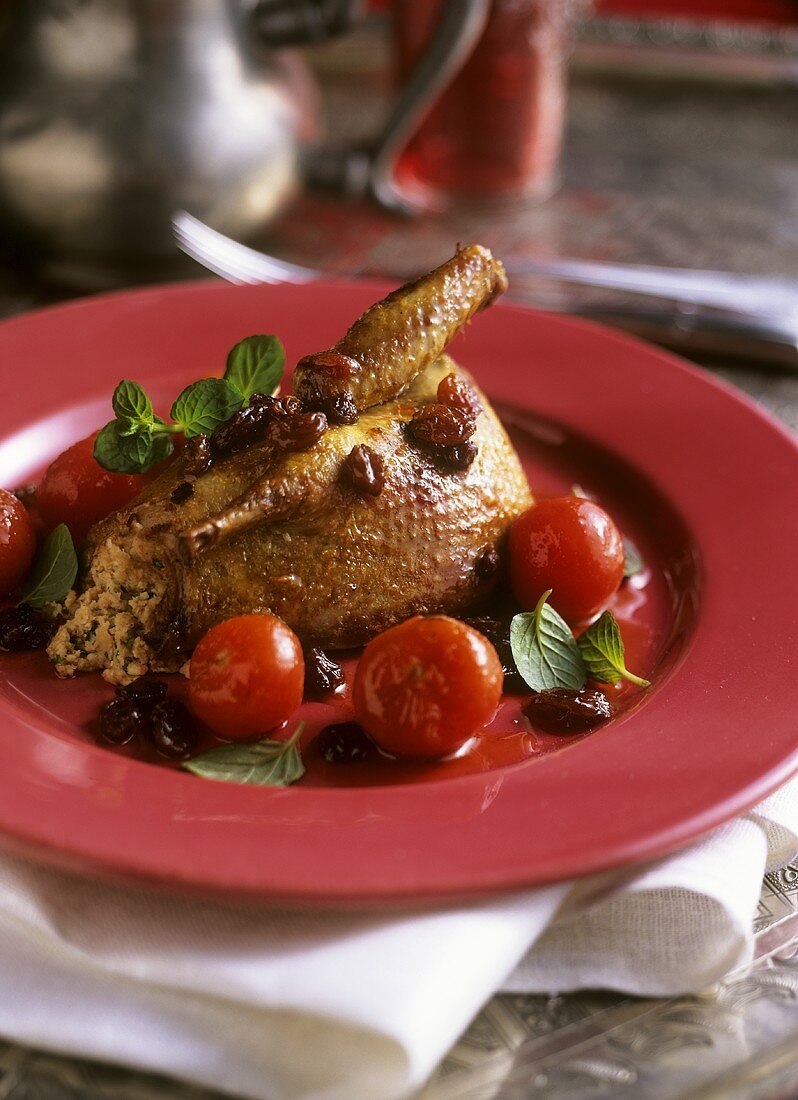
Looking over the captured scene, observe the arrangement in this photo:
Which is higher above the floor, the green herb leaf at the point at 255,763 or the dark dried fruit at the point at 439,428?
the dark dried fruit at the point at 439,428

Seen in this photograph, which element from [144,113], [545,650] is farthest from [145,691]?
[144,113]

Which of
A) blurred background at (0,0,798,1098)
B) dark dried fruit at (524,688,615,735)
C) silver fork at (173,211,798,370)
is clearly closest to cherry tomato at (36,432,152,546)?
dark dried fruit at (524,688,615,735)

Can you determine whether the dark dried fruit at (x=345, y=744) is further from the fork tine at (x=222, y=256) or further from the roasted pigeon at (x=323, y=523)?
the fork tine at (x=222, y=256)

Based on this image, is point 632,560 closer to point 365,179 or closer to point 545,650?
point 545,650

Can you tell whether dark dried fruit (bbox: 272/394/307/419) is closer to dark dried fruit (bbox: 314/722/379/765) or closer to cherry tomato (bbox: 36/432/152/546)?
cherry tomato (bbox: 36/432/152/546)

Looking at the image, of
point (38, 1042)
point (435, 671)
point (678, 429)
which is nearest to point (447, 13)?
point (678, 429)

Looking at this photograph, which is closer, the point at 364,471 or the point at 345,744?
the point at 345,744

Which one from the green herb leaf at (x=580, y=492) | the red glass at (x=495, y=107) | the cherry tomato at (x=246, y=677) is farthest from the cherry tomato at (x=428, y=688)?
the red glass at (x=495, y=107)
